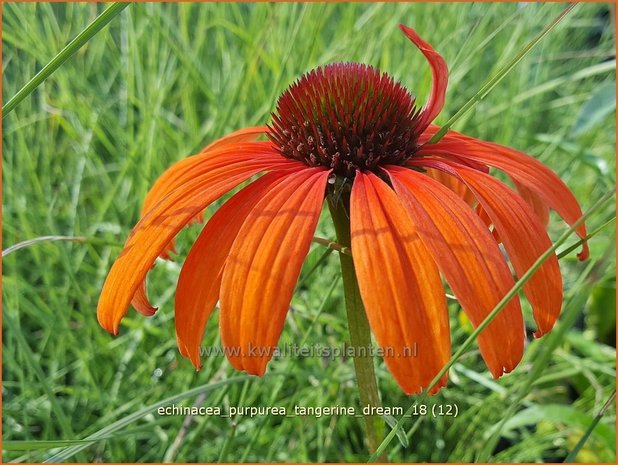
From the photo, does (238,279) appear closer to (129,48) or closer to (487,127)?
(129,48)

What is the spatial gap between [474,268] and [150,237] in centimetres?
19

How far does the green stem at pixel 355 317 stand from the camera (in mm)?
449

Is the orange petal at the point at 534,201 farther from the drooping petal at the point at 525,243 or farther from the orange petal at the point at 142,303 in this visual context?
the orange petal at the point at 142,303

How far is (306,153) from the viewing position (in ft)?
1.61

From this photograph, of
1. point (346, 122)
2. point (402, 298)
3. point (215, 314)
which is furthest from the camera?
point (215, 314)

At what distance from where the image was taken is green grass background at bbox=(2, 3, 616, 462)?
0.74 meters

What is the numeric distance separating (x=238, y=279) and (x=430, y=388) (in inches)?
4.4

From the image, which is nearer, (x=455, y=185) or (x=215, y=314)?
(x=455, y=185)

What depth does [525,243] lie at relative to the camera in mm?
423

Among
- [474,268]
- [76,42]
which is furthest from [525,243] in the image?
[76,42]

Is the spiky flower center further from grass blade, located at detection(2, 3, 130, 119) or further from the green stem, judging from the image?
grass blade, located at detection(2, 3, 130, 119)

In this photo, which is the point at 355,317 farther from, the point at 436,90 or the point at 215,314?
the point at 215,314

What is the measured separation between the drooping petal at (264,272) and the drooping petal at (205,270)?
0.02 meters

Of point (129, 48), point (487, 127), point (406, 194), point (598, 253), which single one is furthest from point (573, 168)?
point (406, 194)
